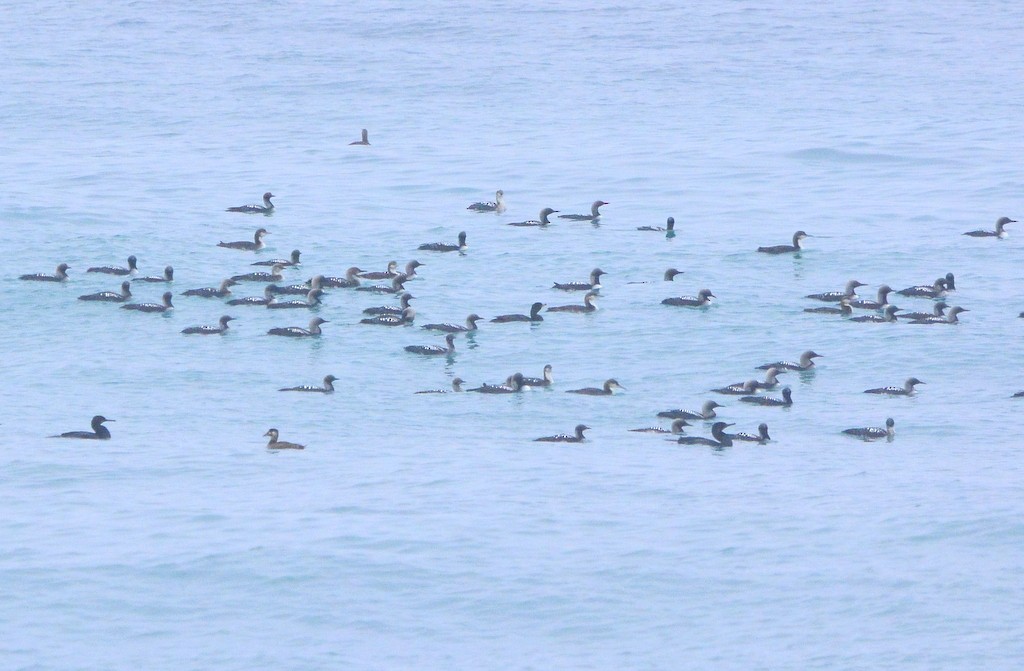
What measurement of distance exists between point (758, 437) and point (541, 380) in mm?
4750

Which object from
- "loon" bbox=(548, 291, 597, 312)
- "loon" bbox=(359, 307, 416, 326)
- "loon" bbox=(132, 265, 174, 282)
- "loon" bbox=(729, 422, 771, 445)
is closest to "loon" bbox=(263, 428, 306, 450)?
"loon" bbox=(729, 422, 771, 445)

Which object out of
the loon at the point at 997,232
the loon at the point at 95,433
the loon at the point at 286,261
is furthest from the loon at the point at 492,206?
the loon at the point at 95,433

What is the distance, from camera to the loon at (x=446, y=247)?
43188 millimetres

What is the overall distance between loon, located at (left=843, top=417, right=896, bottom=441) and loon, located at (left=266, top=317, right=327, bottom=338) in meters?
11.8

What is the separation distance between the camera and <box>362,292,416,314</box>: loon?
36.4 meters

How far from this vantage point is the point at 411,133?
6606 cm

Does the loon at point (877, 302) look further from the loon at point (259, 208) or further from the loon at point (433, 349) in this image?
the loon at point (259, 208)

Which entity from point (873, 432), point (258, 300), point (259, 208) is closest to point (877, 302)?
point (873, 432)

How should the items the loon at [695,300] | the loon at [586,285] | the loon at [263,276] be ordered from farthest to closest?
the loon at [263,276]
the loon at [586,285]
the loon at [695,300]

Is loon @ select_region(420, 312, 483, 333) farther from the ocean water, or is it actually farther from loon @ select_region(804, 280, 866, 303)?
loon @ select_region(804, 280, 866, 303)

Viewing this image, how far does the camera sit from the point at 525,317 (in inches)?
1437

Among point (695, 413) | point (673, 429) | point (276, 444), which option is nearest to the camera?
point (276, 444)

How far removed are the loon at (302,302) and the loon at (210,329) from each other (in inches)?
78.7

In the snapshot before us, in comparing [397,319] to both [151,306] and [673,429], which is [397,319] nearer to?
[151,306]
